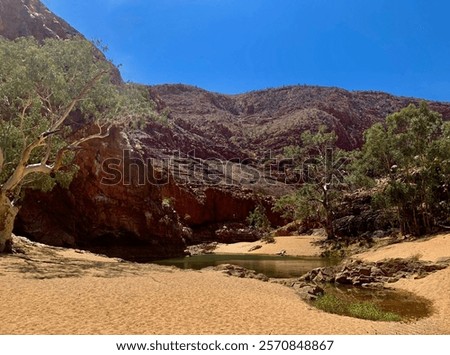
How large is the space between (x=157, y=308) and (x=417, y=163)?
37.9 metres

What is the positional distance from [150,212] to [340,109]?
4705 inches

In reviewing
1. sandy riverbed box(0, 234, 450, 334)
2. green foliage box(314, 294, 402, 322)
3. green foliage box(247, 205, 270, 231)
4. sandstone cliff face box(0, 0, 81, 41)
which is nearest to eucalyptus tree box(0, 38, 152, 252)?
sandy riverbed box(0, 234, 450, 334)

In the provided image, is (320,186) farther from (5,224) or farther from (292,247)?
(5,224)

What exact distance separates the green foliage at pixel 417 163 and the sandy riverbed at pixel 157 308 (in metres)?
21.5

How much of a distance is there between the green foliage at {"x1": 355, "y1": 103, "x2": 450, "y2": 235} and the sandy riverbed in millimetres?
21521

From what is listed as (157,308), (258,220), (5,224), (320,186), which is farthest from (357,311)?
(258,220)

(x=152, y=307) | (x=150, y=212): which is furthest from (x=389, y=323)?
(x=150, y=212)

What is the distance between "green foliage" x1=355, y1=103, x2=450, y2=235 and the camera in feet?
121

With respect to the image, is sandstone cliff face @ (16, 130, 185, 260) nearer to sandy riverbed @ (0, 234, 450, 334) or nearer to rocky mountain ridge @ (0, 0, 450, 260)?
rocky mountain ridge @ (0, 0, 450, 260)

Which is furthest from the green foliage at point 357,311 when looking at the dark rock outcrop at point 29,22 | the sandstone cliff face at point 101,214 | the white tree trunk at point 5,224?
the dark rock outcrop at point 29,22

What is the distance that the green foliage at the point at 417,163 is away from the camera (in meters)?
37.0

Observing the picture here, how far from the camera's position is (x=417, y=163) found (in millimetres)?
40406

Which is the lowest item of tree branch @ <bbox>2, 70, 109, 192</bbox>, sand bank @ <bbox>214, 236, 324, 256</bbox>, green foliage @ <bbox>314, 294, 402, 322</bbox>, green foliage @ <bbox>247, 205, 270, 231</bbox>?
sand bank @ <bbox>214, 236, 324, 256</bbox>

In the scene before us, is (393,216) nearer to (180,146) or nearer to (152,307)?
(152,307)
